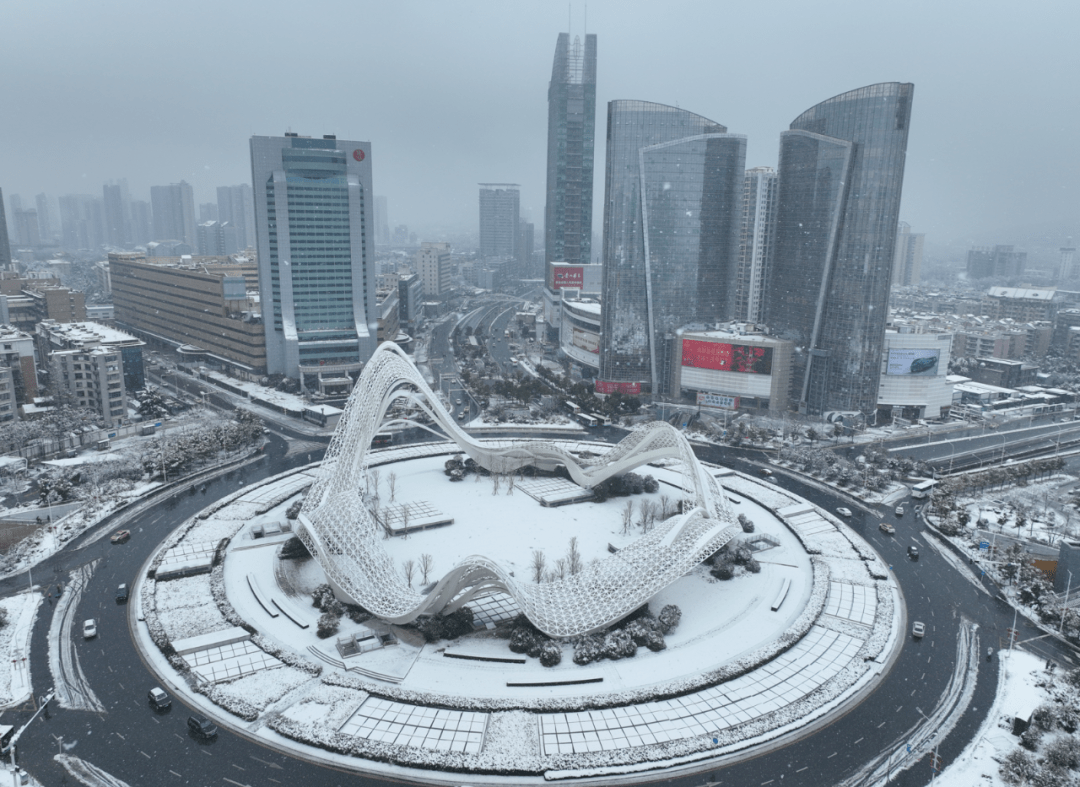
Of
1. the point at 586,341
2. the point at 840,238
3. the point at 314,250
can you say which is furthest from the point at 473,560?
the point at 314,250

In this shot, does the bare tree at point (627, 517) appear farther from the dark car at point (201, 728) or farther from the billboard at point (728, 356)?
the billboard at point (728, 356)

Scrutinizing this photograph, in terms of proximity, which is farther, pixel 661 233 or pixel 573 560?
pixel 661 233

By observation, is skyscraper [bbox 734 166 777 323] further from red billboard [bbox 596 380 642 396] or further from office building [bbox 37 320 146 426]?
office building [bbox 37 320 146 426]

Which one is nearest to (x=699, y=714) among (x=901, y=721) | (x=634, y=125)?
(x=901, y=721)

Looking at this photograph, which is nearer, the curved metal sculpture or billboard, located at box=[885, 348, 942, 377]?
the curved metal sculpture

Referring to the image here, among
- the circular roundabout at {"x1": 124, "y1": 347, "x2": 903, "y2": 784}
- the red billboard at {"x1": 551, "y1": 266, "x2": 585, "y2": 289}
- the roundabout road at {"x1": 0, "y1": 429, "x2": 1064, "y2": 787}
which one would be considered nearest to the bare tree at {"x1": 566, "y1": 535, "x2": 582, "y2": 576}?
the circular roundabout at {"x1": 124, "y1": 347, "x2": 903, "y2": 784}

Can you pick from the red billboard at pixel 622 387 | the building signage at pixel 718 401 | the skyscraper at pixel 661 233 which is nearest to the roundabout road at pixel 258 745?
the building signage at pixel 718 401

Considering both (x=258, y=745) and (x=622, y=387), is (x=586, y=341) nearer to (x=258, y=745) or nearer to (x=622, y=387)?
(x=622, y=387)
